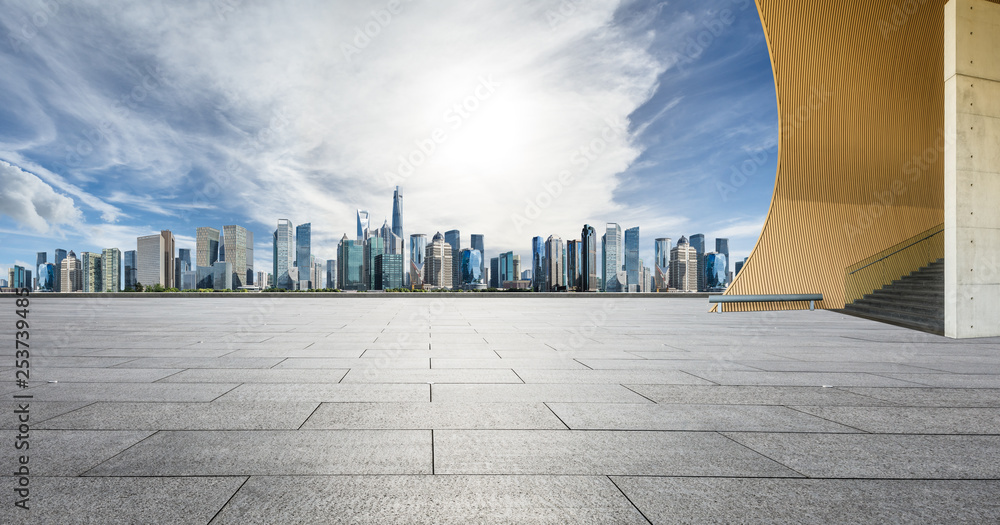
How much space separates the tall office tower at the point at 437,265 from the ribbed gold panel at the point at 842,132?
85.2 m

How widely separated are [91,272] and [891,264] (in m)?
86.5

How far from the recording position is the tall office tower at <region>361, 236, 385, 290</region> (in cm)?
8956

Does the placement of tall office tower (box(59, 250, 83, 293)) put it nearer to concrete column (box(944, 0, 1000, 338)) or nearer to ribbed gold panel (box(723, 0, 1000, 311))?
ribbed gold panel (box(723, 0, 1000, 311))

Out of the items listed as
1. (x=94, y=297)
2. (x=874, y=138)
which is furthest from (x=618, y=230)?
(x=94, y=297)

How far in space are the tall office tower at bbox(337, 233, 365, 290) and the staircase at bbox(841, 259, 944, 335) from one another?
101451 millimetres

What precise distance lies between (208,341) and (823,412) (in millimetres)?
11519

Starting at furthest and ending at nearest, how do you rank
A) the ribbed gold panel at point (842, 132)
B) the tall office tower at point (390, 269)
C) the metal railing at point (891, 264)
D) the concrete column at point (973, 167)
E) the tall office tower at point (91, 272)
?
1. the tall office tower at point (390, 269)
2. the tall office tower at point (91, 272)
3. the ribbed gold panel at point (842, 132)
4. the metal railing at point (891, 264)
5. the concrete column at point (973, 167)

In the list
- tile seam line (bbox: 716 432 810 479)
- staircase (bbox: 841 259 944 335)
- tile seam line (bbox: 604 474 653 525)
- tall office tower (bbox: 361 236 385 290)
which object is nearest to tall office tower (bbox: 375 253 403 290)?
tall office tower (bbox: 361 236 385 290)

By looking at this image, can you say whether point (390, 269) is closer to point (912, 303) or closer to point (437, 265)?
point (437, 265)

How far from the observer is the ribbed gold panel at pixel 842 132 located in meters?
20.2

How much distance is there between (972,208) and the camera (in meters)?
11.2

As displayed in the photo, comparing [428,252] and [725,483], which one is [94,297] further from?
[428,252]

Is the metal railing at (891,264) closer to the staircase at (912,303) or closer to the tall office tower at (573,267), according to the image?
the staircase at (912,303)

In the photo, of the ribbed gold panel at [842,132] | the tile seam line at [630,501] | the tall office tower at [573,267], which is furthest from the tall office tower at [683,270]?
the tile seam line at [630,501]
